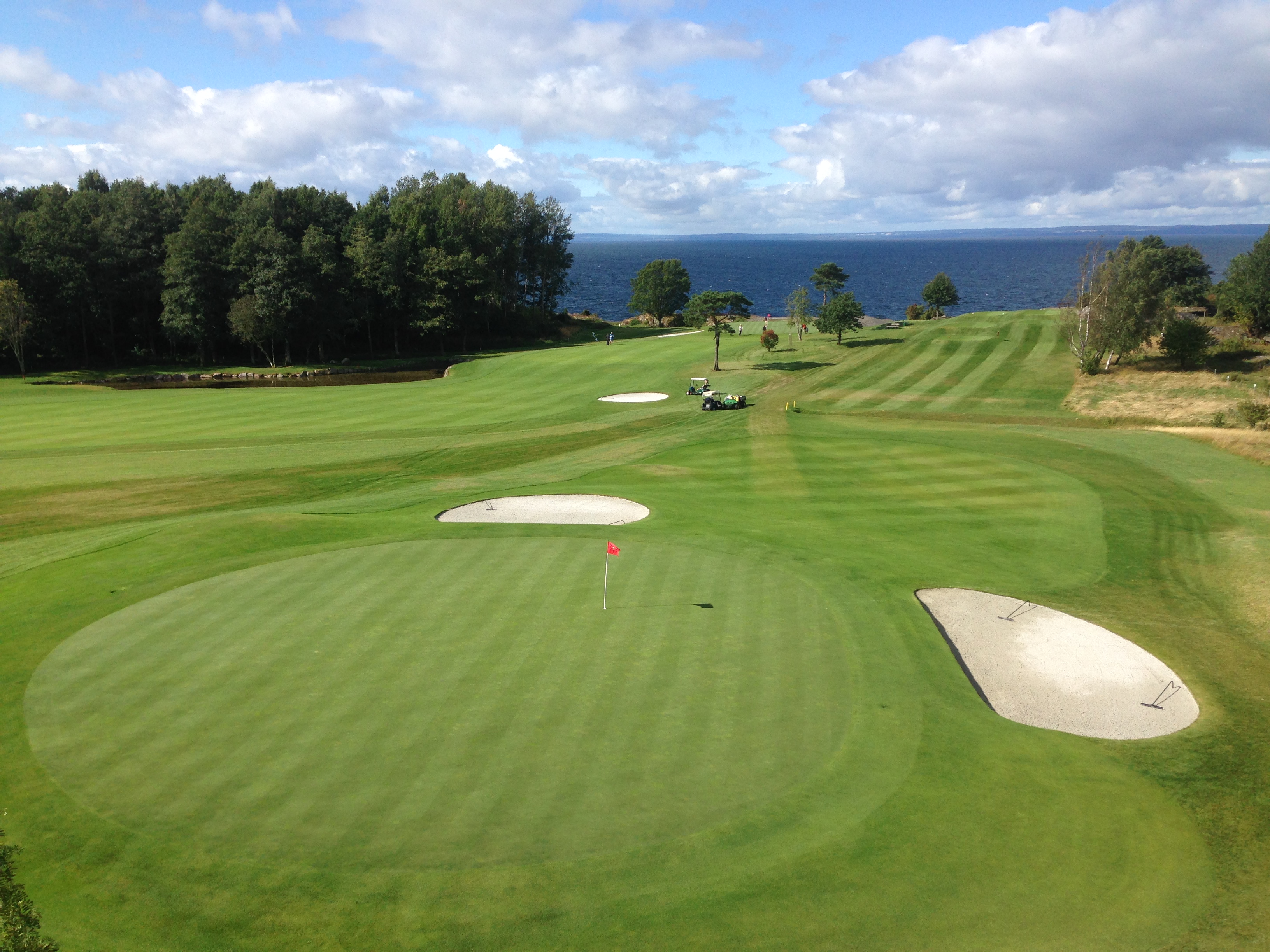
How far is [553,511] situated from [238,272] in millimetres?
62621

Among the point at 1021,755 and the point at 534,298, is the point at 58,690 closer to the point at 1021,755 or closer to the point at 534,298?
the point at 1021,755

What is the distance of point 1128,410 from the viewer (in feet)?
174

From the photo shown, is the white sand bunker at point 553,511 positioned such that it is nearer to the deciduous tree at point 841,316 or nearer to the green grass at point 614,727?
the green grass at point 614,727

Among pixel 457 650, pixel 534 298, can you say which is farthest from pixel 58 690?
pixel 534 298

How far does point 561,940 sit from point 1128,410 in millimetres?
55370

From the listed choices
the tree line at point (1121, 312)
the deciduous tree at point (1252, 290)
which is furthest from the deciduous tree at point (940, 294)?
the tree line at point (1121, 312)

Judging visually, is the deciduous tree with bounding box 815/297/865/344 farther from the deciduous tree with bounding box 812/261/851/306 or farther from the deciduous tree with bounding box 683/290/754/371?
the deciduous tree with bounding box 812/261/851/306

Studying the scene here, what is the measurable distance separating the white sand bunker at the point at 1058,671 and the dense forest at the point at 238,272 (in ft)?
234

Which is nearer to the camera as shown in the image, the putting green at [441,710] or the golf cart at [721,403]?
the putting green at [441,710]

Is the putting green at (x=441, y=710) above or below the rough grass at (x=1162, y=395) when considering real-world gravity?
below

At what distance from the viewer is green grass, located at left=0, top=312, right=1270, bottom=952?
450 inches

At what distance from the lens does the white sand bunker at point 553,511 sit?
2969 cm

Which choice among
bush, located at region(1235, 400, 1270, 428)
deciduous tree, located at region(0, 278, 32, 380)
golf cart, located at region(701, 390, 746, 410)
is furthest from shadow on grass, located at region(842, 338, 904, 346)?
deciduous tree, located at region(0, 278, 32, 380)

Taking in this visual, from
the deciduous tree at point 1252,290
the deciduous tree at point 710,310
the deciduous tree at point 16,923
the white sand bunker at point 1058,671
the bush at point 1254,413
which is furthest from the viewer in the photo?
the deciduous tree at point 1252,290
